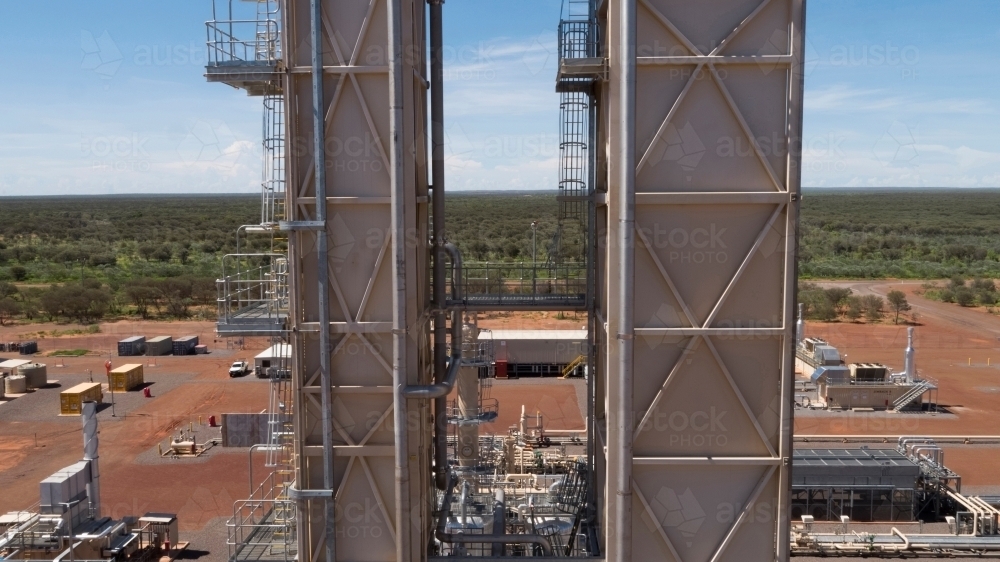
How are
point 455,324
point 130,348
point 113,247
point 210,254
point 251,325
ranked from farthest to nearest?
point 113,247 < point 210,254 < point 130,348 < point 455,324 < point 251,325

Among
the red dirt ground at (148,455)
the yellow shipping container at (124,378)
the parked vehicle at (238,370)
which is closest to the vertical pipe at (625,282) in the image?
the red dirt ground at (148,455)

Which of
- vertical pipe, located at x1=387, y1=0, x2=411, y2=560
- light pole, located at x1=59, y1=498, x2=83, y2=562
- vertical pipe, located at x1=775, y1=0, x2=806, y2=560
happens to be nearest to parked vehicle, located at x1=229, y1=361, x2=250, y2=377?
light pole, located at x1=59, y1=498, x2=83, y2=562

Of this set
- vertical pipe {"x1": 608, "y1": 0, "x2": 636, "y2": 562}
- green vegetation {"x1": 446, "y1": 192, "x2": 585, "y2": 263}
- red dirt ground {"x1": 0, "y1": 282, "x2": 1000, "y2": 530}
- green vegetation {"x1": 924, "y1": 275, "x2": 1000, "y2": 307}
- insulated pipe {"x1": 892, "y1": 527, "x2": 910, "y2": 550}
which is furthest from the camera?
green vegetation {"x1": 446, "y1": 192, "x2": 585, "y2": 263}

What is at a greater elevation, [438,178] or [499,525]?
[438,178]

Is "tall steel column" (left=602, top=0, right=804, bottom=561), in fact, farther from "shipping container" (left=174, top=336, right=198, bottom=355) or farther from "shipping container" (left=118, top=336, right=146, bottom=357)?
"shipping container" (left=118, top=336, right=146, bottom=357)

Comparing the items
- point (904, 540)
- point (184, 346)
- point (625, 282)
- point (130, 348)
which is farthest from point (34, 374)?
point (904, 540)

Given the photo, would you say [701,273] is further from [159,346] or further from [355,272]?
[159,346]
